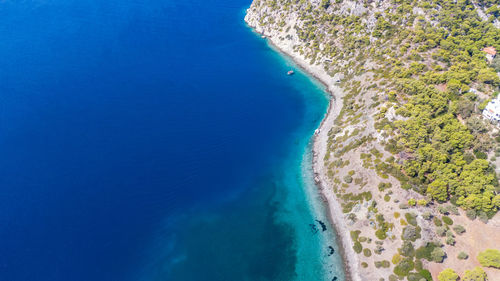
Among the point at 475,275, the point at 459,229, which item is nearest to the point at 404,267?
the point at 475,275

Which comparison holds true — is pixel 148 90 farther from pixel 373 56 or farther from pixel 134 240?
pixel 373 56

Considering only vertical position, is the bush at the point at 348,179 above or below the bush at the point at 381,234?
above

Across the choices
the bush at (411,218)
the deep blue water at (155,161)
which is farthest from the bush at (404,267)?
the deep blue water at (155,161)

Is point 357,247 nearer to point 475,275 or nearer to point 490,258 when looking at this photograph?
point 475,275

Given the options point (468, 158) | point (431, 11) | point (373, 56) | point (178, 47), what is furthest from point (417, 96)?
point (178, 47)

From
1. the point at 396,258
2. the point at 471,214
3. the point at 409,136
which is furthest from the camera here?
the point at 409,136

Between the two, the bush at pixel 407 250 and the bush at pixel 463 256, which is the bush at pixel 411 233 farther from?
the bush at pixel 463 256
